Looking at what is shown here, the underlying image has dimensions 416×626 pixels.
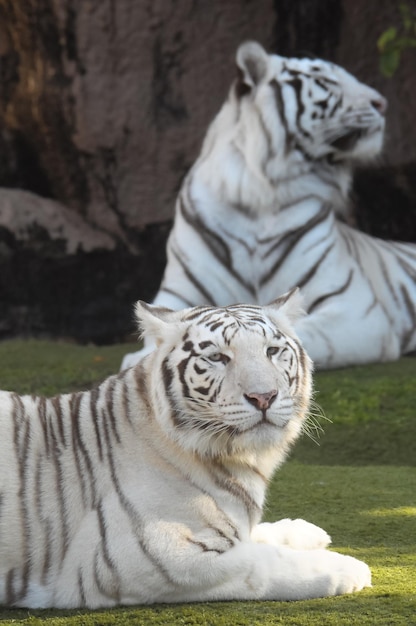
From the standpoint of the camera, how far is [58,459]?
288 cm

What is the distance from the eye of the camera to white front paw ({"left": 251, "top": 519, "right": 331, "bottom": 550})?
308 centimetres

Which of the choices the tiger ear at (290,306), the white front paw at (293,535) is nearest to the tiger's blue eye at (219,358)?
the tiger ear at (290,306)

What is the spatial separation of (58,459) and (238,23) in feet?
18.0

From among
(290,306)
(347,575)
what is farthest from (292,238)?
(347,575)

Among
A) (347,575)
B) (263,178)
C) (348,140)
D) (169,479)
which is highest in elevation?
(169,479)

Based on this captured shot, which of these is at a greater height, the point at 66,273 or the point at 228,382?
the point at 228,382

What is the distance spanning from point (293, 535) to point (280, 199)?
3.51m

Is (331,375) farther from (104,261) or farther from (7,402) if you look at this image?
(7,402)

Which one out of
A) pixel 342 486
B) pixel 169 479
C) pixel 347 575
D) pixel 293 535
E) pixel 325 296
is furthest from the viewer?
pixel 325 296

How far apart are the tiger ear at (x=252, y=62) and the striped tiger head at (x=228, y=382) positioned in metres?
3.59

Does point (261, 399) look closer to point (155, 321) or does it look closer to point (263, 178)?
point (155, 321)

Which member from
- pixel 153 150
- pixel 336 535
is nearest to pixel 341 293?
pixel 153 150

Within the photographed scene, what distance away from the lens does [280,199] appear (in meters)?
6.42

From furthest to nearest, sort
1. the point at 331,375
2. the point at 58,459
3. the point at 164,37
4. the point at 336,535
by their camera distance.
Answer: the point at 164,37 < the point at 331,375 < the point at 336,535 < the point at 58,459
